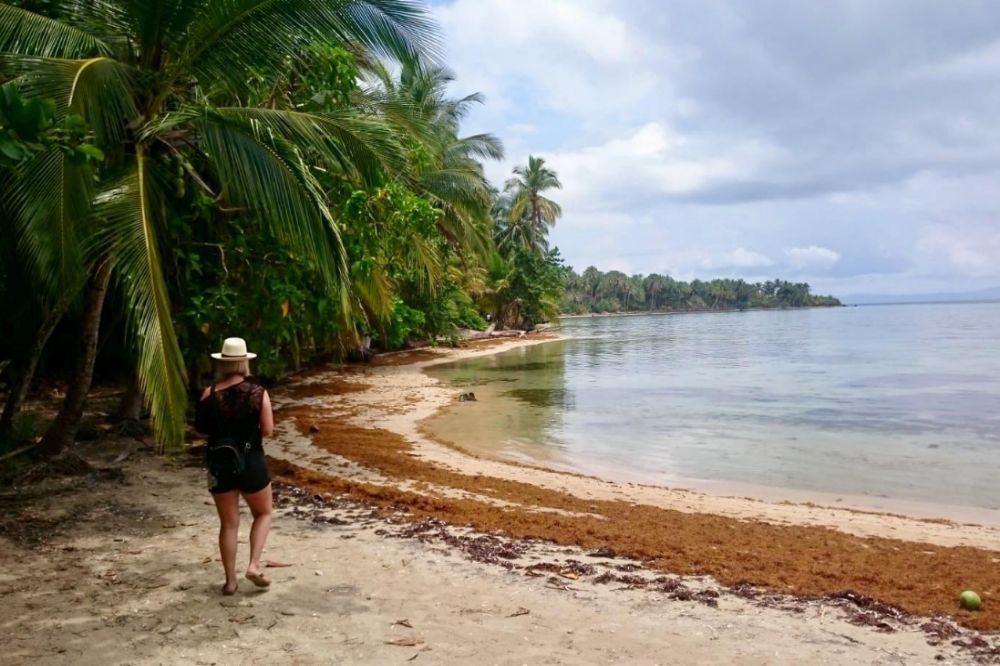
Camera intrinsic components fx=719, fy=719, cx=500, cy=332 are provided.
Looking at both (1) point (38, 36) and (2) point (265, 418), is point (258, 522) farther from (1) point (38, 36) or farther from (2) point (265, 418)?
(1) point (38, 36)

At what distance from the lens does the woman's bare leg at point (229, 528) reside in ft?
12.7

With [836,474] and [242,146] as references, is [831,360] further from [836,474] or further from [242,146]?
[242,146]

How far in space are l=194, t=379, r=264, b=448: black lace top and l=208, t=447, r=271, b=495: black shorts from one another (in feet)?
0.34

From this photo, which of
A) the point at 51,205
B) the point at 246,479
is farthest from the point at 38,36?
the point at 246,479

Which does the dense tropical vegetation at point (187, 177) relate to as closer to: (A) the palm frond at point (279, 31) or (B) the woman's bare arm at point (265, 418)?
(A) the palm frond at point (279, 31)

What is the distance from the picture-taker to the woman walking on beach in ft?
12.4

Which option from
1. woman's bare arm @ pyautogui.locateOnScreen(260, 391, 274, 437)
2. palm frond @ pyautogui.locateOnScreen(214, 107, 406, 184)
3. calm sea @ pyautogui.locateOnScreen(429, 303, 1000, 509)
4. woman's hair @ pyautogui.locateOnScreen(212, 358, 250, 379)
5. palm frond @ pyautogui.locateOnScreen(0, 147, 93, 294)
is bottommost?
calm sea @ pyautogui.locateOnScreen(429, 303, 1000, 509)

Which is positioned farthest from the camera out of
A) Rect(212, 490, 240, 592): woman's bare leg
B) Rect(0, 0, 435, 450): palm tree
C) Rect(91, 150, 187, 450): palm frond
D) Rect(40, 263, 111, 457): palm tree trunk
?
Rect(40, 263, 111, 457): palm tree trunk

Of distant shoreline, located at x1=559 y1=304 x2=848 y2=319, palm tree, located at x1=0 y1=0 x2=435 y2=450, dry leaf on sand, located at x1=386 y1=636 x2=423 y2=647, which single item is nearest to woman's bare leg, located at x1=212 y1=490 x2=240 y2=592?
palm tree, located at x1=0 y1=0 x2=435 y2=450

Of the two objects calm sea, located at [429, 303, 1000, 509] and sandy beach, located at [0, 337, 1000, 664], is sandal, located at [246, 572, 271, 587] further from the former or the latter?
calm sea, located at [429, 303, 1000, 509]

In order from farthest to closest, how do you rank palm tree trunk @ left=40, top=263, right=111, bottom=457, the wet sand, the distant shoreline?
the distant shoreline → palm tree trunk @ left=40, top=263, right=111, bottom=457 → the wet sand

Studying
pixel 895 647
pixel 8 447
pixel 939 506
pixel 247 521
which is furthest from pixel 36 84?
pixel 939 506

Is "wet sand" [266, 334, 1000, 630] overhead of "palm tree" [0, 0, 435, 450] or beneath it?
beneath

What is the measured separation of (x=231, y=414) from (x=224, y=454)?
213 mm
